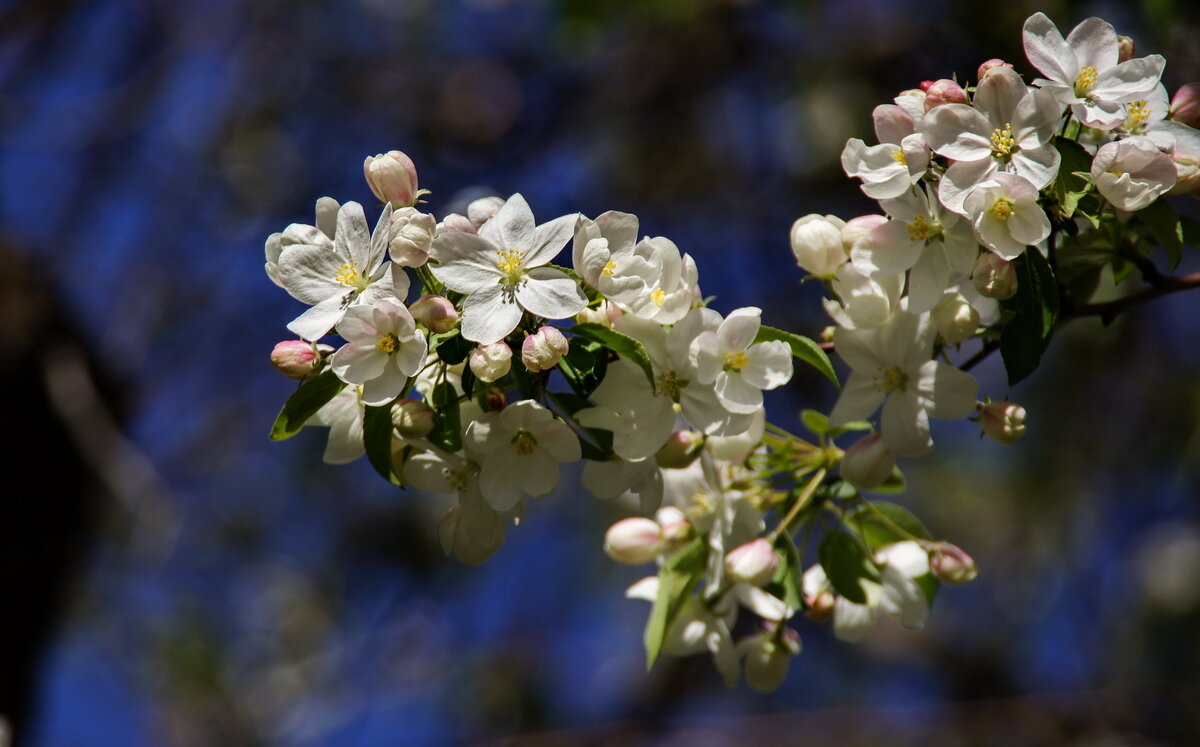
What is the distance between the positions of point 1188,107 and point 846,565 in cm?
68

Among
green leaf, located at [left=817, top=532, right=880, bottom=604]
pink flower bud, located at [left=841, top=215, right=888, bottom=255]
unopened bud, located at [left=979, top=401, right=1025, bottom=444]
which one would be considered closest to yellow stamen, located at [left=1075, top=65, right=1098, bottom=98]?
pink flower bud, located at [left=841, top=215, right=888, bottom=255]

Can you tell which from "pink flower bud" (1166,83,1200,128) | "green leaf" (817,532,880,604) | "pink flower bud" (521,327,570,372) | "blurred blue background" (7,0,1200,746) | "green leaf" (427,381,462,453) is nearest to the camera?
"pink flower bud" (521,327,570,372)

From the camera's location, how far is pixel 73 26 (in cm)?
483

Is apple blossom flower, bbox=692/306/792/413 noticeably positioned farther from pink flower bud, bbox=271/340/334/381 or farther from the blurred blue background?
the blurred blue background

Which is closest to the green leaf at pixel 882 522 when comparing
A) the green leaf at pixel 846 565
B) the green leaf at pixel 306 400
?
the green leaf at pixel 846 565

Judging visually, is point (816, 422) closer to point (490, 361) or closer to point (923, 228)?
point (923, 228)

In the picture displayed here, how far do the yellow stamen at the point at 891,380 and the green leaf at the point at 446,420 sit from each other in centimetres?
48

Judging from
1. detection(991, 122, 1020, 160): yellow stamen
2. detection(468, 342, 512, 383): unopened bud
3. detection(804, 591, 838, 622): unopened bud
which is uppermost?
detection(468, 342, 512, 383): unopened bud

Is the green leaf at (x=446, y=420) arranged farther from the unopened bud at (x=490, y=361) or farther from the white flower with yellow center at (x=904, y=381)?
the white flower with yellow center at (x=904, y=381)

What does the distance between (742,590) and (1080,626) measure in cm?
375

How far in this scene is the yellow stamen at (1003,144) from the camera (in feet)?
3.60

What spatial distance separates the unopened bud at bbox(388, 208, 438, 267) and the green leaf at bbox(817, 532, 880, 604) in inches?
25.4

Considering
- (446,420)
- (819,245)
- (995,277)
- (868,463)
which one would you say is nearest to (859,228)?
(819,245)

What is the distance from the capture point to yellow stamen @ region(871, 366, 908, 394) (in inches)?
47.1
